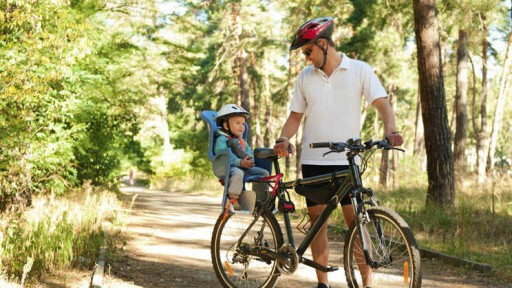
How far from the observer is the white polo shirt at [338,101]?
5.31m

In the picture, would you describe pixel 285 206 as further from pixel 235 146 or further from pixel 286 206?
pixel 235 146

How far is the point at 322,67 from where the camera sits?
5.38 metres

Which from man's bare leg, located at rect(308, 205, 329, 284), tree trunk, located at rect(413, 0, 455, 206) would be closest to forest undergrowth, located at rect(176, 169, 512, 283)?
tree trunk, located at rect(413, 0, 455, 206)

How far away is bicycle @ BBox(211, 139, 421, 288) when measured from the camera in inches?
175

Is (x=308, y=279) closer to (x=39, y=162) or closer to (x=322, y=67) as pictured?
(x=322, y=67)

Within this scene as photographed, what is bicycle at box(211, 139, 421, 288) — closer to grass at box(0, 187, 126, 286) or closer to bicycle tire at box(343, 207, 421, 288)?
bicycle tire at box(343, 207, 421, 288)

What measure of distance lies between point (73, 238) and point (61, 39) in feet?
9.78

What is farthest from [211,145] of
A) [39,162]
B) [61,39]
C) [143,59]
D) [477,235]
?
[143,59]

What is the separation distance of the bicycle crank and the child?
61 cm

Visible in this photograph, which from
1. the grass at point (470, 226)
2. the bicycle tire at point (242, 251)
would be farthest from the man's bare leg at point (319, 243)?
the grass at point (470, 226)

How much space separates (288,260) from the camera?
213 inches

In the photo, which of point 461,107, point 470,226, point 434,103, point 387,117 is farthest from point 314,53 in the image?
point 461,107

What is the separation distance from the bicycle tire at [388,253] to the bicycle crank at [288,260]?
1.92ft

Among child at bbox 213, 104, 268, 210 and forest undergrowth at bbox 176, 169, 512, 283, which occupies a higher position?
child at bbox 213, 104, 268, 210
